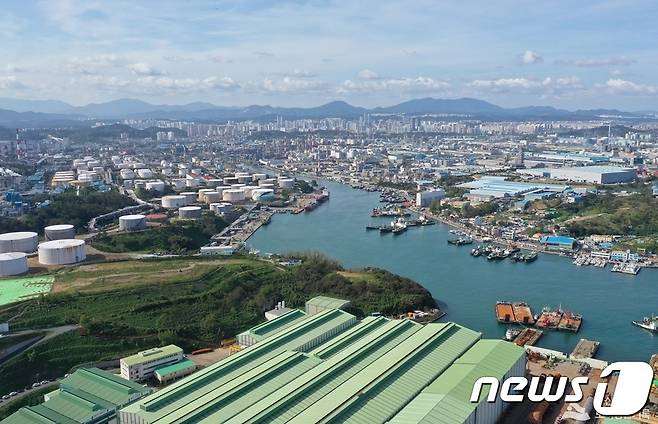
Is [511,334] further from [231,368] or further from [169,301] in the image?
[169,301]

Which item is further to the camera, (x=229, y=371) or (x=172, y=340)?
(x=172, y=340)

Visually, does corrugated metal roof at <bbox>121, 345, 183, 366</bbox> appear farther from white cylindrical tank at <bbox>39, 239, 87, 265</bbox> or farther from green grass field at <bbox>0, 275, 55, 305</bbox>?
white cylindrical tank at <bbox>39, 239, 87, 265</bbox>

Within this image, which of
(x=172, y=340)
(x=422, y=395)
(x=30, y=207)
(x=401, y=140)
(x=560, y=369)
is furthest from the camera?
(x=401, y=140)

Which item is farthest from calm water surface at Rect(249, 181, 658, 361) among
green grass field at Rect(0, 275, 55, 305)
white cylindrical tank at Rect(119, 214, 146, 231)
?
green grass field at Rect(0, 275, 55, 305)

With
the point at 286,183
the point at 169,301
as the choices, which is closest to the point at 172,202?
the point at 286,183

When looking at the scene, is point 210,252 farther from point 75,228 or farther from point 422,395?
point 422,395

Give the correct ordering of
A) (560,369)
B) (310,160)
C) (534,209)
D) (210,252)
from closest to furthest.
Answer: (560,369) < (210,252) < (534,209) < (310,160)

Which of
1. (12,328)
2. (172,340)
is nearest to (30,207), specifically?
(12,328)

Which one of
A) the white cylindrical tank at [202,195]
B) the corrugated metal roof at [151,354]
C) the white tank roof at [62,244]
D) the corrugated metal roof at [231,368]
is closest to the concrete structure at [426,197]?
the white cylindrical tank at [202,195]
